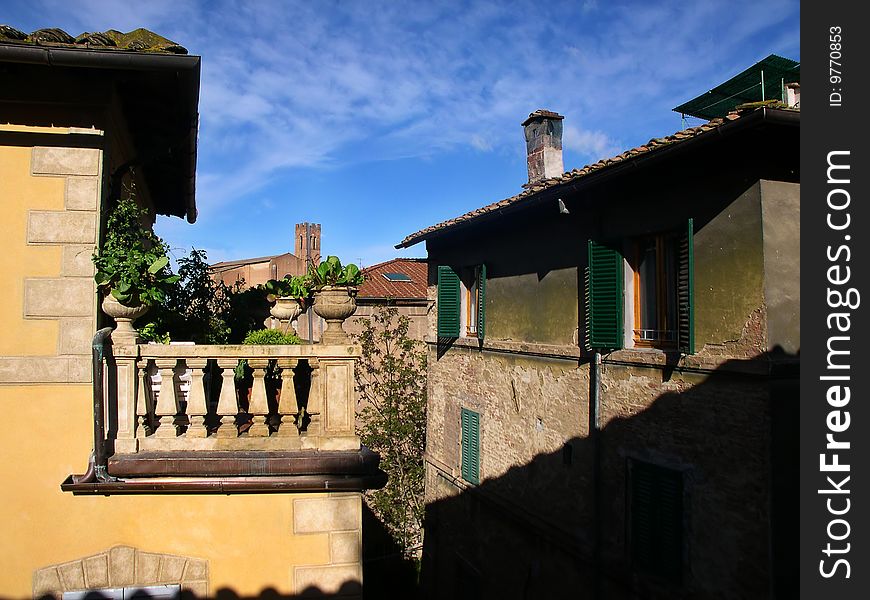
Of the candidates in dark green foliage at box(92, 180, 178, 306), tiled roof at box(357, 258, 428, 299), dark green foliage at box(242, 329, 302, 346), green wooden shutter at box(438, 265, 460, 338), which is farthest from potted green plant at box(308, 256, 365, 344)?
tiled roof at box(357, 258, 428, 299)

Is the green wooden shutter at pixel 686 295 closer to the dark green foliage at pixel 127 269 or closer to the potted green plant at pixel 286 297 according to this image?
the potted green plant at pixel 286 297

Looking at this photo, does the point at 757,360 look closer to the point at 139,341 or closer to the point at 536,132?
the point at 139,341

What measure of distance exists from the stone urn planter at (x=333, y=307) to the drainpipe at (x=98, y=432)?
5.08 ft

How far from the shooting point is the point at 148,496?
4375 millimetres

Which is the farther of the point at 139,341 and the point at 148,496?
the point at 139,341

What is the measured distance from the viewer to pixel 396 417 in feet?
54.0

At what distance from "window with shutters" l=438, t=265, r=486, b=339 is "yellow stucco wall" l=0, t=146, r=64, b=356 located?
8.75m

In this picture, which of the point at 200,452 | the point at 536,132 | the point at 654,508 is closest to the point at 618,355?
the point at 654,508

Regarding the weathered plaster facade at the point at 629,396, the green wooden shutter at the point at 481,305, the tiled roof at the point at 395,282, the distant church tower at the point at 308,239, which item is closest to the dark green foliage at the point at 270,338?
the weathered plaster facade at the point at 629,396

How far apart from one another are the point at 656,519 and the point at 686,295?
9.05 feet

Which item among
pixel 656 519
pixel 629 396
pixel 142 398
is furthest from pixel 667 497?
pixel 142 398

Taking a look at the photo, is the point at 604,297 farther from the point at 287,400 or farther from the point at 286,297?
the point at 287,400

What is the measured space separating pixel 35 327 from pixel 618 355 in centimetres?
646

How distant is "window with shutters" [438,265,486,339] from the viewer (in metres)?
12.8
